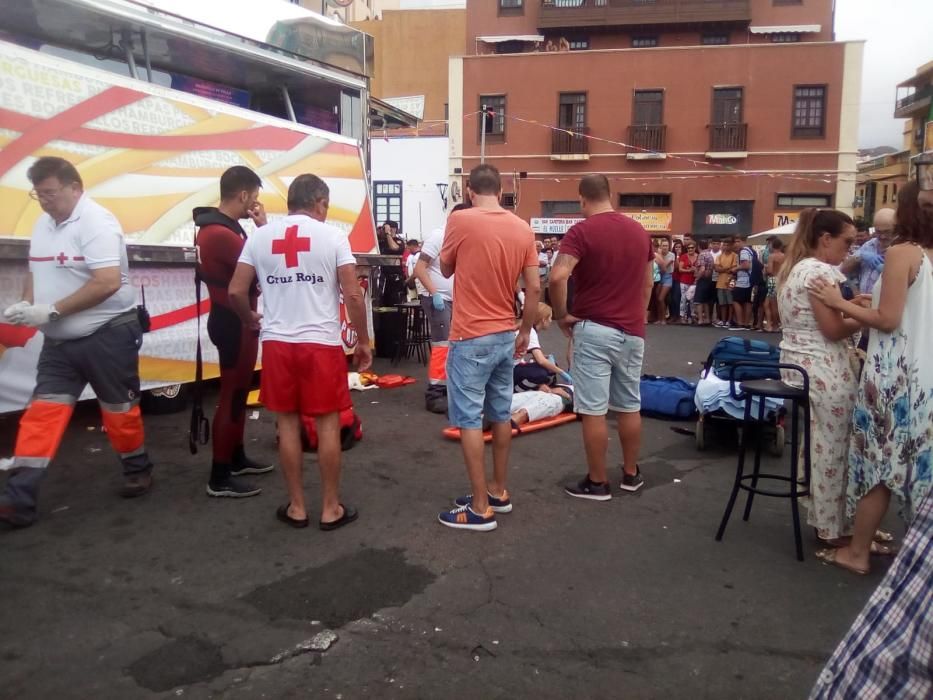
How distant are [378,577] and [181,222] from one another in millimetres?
4413

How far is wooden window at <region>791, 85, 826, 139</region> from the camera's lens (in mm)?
26422

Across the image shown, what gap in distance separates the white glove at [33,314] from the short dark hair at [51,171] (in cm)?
68

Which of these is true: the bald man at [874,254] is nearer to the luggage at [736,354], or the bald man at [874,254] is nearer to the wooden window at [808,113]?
the luggage at [736,354]

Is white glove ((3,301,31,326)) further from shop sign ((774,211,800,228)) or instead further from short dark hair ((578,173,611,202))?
shop sign ((774,211,800,228))

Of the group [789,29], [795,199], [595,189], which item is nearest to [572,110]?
[795,199]

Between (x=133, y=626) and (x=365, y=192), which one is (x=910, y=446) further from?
(x=365, y=192)

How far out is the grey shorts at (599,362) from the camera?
4.31 metres

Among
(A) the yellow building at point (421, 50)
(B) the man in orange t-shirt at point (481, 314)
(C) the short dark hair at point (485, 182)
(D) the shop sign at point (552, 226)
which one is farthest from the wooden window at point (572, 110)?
(B) the man in orange t-shirt at point (481, 314)

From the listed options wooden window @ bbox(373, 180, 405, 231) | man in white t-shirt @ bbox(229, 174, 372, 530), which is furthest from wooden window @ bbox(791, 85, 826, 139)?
man in white t-shirt @ bbox(229, 174, 372, 530)

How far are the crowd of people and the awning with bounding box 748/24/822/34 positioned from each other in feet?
96.6

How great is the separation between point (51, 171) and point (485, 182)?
236 cm

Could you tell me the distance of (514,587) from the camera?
3326mm

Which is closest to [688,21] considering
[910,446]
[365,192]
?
[365,192]

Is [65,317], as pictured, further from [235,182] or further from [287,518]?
[287,518]
